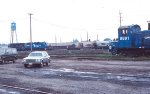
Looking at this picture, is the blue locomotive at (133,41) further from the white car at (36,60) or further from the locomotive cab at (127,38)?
the white car at (36,60)

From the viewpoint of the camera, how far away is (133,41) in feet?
Result: 128

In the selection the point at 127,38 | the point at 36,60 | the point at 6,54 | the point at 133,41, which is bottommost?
the point at 36,60

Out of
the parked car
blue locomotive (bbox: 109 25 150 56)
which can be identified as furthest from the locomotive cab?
the parked car

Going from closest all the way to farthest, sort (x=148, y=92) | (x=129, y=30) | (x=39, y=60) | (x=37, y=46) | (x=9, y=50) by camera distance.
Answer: (x=148, y=92)
(x=39, y=60)
(x=9, y=50)
(x=129, y=30)
(x=37, y=46)

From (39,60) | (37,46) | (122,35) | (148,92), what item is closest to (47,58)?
(39,60)

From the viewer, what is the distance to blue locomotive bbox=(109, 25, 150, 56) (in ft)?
126

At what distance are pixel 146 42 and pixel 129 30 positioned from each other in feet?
9.19

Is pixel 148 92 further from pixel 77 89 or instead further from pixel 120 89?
pixel 77 89

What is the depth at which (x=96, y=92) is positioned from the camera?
527 inches

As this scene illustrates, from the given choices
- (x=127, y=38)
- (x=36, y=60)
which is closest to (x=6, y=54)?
(x=36, y=60)

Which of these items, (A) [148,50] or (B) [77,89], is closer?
(B) [77,89]

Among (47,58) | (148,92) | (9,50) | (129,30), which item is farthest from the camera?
(129,30)

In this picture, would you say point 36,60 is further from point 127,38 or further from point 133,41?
point 133,41

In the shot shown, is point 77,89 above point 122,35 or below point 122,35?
below
